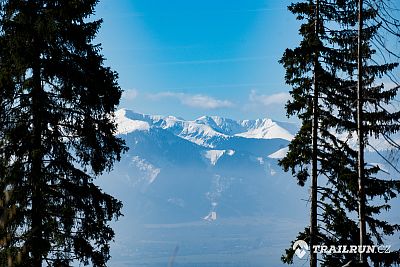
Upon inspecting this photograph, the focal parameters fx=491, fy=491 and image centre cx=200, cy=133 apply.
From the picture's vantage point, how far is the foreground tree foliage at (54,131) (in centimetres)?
1199

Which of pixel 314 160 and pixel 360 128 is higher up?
pixel 314 160

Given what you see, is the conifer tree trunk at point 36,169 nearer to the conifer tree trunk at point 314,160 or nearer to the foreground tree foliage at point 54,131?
the foreground tree foliage at point 54,131

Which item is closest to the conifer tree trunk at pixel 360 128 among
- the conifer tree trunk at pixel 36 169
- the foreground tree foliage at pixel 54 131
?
the foreground tree foliage at pixel 54 131

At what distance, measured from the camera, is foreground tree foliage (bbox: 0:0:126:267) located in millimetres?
11992

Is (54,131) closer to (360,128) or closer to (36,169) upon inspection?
(36,169)

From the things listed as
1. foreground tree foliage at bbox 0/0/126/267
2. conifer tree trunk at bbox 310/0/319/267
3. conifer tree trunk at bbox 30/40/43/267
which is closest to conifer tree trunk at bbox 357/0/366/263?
conifer tree trunk at bbox 310/0/319/267

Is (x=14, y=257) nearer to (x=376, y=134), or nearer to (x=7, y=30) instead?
(x=7, y=30)

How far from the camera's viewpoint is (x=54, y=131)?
12.5m

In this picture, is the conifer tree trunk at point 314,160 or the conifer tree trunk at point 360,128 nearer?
the conifer tree trunk at point 360,128

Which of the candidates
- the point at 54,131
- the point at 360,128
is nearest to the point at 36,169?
the point at 54,131

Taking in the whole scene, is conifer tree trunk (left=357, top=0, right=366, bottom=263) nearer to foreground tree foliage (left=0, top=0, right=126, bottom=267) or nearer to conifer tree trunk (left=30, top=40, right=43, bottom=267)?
foreground tree foliage (left=0, top=0, right=126, bottom=267)

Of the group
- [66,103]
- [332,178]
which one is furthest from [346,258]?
[66,103]

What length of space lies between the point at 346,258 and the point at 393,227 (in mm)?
3037

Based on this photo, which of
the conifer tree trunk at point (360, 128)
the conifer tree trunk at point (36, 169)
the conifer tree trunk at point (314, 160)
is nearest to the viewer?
the conifer tree trunk at point (360, 128)
